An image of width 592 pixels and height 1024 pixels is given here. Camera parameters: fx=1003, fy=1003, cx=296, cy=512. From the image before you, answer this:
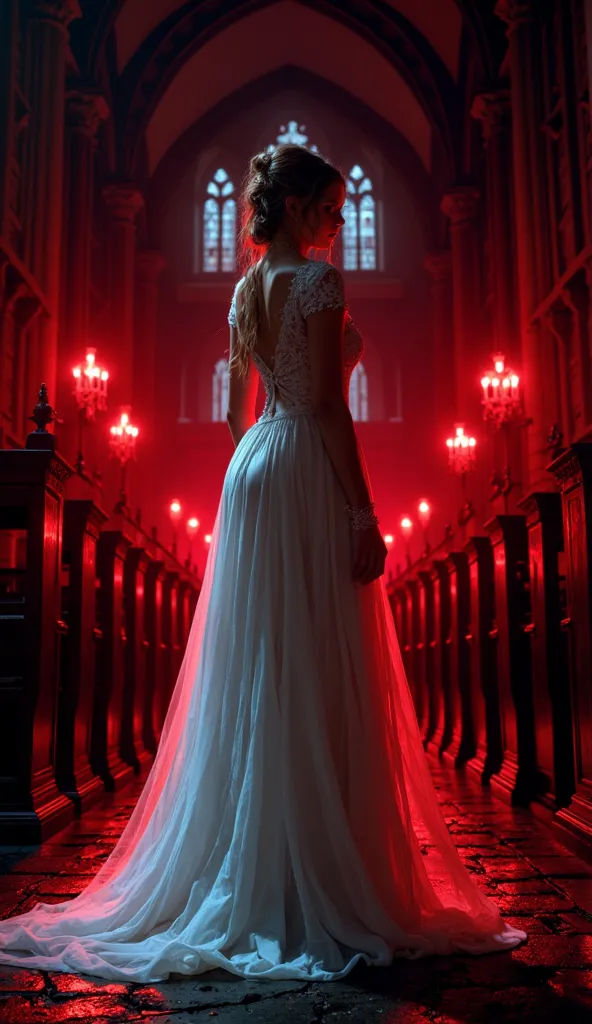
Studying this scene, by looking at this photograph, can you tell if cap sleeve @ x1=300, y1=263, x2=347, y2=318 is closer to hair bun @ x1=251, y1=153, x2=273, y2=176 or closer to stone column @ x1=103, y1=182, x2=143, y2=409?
hair bun @ x1=251, y1=153, x2=273, y2=176

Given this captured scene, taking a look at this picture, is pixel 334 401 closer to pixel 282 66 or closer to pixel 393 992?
pixel 393 992

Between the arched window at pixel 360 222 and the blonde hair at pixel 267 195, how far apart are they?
19.1 metres

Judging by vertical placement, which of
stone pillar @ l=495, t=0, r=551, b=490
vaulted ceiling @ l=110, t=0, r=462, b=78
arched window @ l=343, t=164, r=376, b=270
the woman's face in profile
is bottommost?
Result: the woman's face in profile

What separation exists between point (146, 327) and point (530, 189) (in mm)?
9546

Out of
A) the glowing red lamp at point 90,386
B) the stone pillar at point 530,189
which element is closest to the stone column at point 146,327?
the glowing red lamp at point 90,386

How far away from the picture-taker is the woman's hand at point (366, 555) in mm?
2363

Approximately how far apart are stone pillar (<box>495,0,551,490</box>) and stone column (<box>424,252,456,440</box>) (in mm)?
6391

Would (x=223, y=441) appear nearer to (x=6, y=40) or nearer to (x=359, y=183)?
(x=359, y=183)

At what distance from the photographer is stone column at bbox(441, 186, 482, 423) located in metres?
16.2

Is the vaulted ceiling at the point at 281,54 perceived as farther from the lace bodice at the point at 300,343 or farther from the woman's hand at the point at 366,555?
the woman's hand at the point at 366,555

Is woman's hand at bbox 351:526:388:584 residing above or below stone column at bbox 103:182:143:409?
below

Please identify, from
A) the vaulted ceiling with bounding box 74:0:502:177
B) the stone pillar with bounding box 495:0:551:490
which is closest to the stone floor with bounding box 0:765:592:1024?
the stone pillar with bounding box 495:0:551:490

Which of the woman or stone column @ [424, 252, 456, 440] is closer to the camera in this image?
the woman

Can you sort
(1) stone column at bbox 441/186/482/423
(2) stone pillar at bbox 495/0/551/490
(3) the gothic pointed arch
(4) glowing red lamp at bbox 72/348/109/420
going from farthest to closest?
(3) the gothic pointed arch → (1) stone column at bbox 441/186/482/423 → (2) stone pillar at bbox 495/0/551/490 → (4) glowing red lamp at bbox 72/348/109/420
